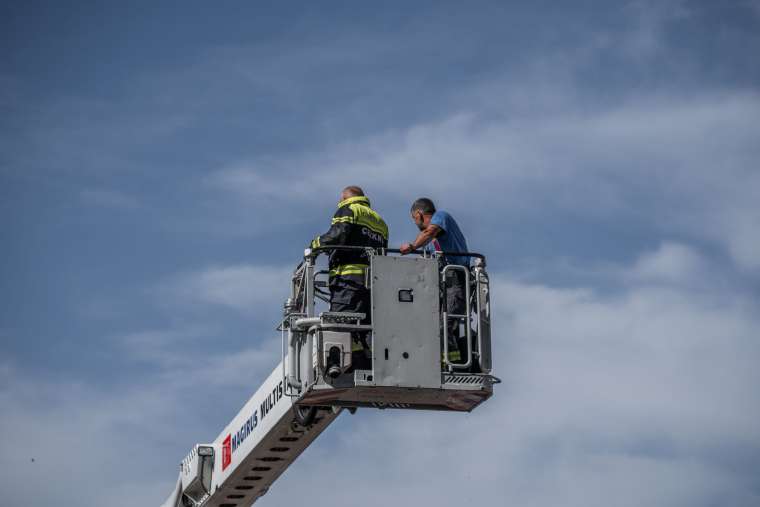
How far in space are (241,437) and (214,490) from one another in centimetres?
111

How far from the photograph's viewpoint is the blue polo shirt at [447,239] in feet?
49.8

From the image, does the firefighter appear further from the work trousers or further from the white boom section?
the white boom section

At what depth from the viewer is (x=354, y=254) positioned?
14773mm

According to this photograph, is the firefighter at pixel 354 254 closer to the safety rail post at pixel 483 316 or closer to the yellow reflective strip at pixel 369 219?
the yellow reflective strip at pixel 369 219

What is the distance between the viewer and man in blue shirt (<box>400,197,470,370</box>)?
14.6 m

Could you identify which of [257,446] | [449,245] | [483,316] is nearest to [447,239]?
[449,245]

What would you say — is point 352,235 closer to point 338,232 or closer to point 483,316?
point 338,232

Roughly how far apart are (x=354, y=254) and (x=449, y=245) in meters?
1.14

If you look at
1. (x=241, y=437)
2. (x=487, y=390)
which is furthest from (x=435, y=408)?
(x=241, y=437)

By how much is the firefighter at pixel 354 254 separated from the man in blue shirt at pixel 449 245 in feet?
1.46

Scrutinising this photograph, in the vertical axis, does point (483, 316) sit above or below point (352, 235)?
below

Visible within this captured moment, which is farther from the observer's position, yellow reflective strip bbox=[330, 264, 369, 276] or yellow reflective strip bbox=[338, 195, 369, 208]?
yellow reflective strip bbox=[338, 195, 369, 208]

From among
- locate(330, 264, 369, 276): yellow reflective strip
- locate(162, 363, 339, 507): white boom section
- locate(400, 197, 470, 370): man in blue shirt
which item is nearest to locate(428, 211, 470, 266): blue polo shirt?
locate(400, 197, 470, 370): man in blue shirt

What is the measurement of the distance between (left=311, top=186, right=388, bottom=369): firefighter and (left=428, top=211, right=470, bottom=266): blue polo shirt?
0.57m
